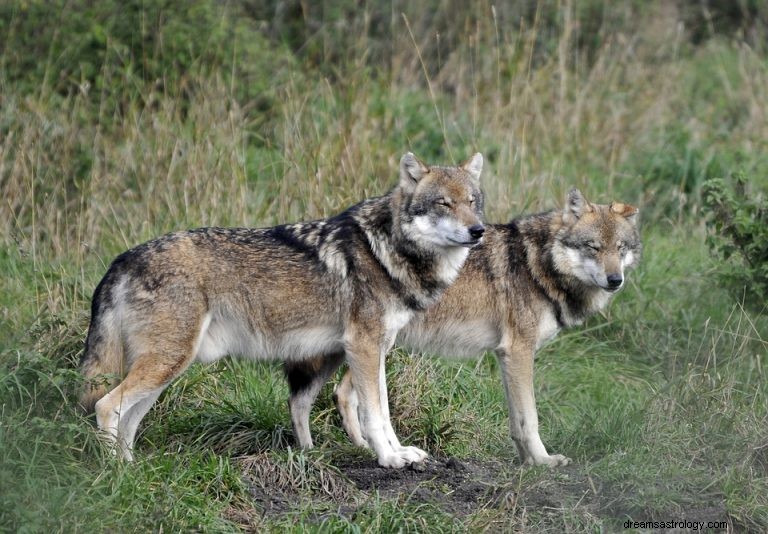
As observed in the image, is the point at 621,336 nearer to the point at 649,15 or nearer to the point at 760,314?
the point at 760,314

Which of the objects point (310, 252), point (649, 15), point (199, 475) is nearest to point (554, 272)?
point (310, 252)

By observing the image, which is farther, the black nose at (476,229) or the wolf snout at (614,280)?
the wolf snout at (614,280)

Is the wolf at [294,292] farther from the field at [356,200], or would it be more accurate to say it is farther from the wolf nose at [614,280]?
the wolf nose at [614,280]

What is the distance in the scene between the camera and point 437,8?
569 inches

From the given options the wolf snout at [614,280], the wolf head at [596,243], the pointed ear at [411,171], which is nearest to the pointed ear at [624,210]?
the wolf head at [596,243]

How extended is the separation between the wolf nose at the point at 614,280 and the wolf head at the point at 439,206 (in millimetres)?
956

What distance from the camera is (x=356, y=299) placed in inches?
243

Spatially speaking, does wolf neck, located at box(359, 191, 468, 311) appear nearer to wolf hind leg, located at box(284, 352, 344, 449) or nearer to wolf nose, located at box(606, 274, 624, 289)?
wolf hind leg, located at box(284, 352, 344, 449)

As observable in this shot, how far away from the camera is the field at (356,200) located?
5.64 m

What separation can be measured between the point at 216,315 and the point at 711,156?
7.08m

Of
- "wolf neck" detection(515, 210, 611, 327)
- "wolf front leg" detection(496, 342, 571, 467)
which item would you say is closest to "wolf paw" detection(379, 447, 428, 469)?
"wolf front leg" detection(496, 342, 571, 467)

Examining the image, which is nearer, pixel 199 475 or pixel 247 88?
pixel 199 475

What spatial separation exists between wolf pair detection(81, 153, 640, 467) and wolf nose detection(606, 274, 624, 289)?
1 cm

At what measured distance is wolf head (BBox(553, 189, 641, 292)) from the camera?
678 centimetres
